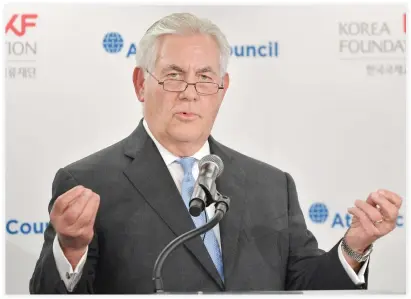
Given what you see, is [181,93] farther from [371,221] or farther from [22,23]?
[371,221]

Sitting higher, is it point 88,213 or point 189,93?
point 189,93

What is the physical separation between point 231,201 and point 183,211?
0.20m

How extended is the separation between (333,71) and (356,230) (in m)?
0.66

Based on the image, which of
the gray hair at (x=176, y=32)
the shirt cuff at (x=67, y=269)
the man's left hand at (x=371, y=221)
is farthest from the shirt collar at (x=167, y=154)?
the man's left hand at (x=371, y=221)

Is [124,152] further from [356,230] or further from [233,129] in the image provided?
[356,230]

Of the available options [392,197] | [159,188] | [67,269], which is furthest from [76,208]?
[392,197]

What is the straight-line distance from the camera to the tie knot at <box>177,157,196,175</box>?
298 cm

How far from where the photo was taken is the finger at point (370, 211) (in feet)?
9.68

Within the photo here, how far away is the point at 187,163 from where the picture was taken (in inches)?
118

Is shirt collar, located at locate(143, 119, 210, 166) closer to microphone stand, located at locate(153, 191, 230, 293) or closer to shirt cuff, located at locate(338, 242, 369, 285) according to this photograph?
microphone stand, located at locate(153, 191, 230, 293)

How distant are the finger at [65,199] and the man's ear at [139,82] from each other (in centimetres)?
44

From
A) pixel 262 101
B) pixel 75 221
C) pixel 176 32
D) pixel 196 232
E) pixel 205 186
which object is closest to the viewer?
pixel 205 186

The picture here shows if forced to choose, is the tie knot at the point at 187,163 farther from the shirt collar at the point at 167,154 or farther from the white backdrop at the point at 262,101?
the white backdrop at the point at 262,101

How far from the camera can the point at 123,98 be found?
10.1 ft
